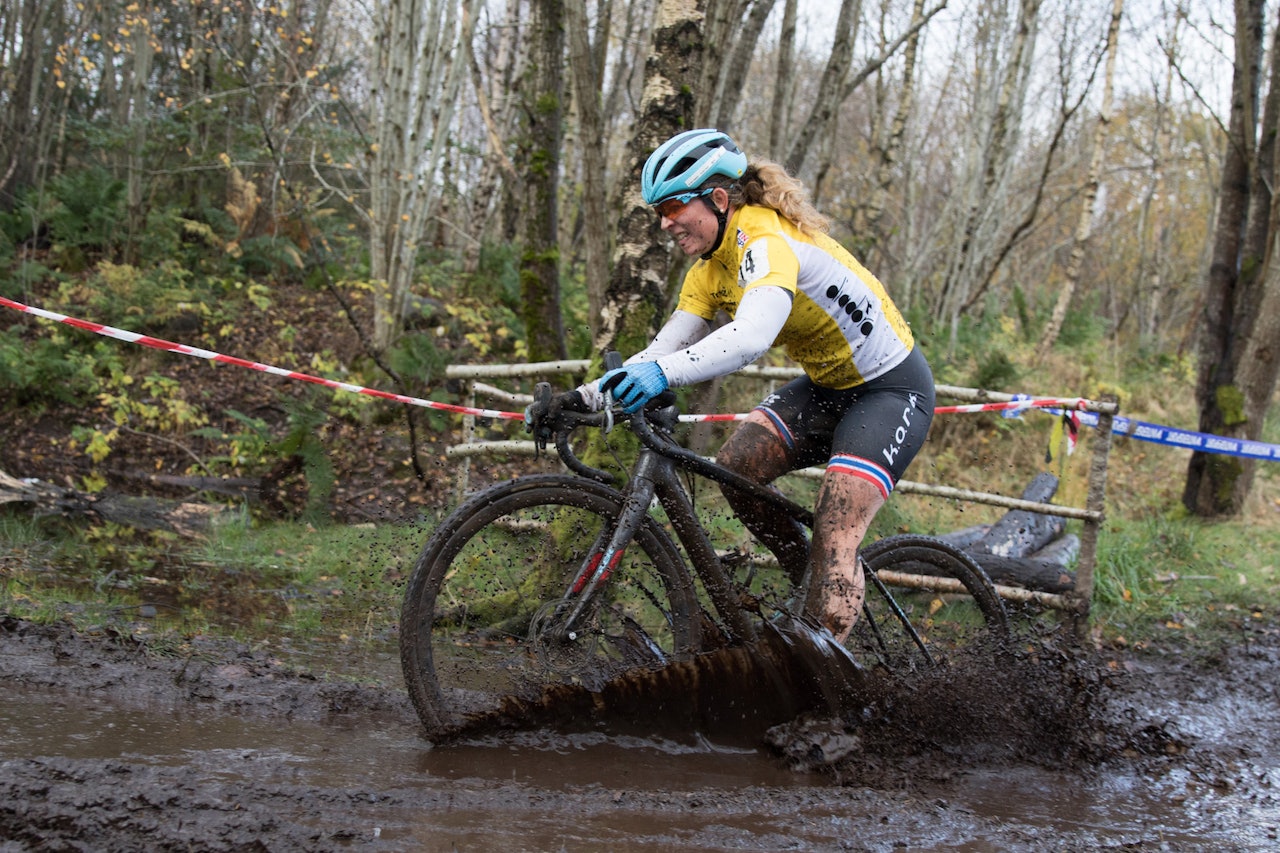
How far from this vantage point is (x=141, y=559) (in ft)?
20.7

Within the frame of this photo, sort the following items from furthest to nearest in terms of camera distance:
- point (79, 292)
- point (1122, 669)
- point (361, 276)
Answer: point (361, 276)
point (79, 292)
point (1122, 669)

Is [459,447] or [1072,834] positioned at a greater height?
[459,447]

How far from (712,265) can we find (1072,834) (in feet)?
7.66

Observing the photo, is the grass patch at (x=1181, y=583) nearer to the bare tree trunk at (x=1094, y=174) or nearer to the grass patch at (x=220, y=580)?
the grass patch at (x=220, y=580)

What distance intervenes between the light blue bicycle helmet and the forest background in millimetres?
1969

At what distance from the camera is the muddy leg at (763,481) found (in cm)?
402

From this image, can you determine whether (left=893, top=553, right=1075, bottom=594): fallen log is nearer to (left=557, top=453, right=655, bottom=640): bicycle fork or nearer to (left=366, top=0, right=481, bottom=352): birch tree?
(left=557, top=453, right=655, bottom=640): bicycle fork

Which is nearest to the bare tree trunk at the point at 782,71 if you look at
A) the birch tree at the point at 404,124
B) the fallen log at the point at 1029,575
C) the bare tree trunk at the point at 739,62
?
the bare tree trunk at the point at 739,62

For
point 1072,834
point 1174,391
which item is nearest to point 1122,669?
point 1072,834

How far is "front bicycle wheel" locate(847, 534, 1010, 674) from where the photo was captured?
4.14m

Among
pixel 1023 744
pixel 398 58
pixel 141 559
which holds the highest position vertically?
pixel 398 58

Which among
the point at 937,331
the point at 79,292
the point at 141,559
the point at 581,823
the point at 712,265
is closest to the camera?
the point at 581,823

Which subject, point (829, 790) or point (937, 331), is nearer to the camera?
point (829, 790)

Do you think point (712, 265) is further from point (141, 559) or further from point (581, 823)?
point (141, 559)
